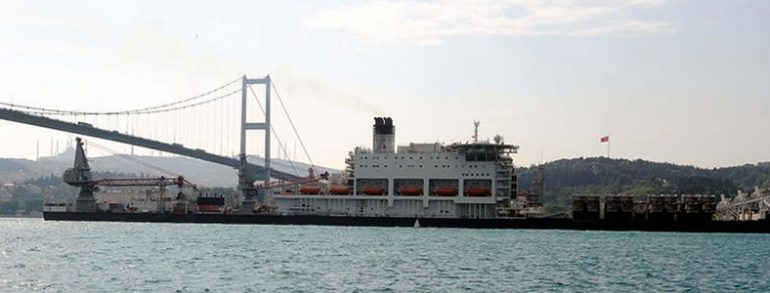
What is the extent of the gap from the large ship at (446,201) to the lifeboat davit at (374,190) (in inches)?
2.5

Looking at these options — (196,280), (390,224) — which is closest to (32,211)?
(390,224)

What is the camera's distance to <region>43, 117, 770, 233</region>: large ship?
73.8 metres

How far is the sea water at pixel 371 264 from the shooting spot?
1192 inches

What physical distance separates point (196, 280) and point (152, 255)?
A: 33.7 ft

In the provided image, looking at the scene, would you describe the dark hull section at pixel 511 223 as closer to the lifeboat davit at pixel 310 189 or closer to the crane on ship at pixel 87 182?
the lifeboat davit at pixel 310 189

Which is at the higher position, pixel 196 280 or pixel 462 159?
pixel 462 159

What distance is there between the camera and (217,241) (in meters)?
52.4

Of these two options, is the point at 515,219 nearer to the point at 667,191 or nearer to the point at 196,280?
the point at 196,280

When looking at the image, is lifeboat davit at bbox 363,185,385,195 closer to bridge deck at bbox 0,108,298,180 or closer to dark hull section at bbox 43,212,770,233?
dark hull section at bbox 43,212,770,233

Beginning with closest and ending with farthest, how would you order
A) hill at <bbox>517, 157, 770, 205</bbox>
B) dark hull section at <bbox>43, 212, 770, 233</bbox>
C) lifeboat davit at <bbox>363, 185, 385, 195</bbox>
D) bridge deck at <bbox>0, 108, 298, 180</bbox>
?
dark hull section at <bbox>43, 212, 770, 233</bbox> < lifeboat davit at <bbox>363, 185, 385, 195</bbox> < bridge deck at <bbox>0, 108, 298, 180</bbox> < hill at <bbox>517, 157, 770, 205</bbox>

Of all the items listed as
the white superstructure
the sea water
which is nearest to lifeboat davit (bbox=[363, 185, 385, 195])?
the white superstructure

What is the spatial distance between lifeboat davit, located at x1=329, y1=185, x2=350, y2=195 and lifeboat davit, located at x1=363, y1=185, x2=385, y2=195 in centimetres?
167

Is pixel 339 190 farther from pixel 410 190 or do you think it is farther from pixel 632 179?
pixel 632 179

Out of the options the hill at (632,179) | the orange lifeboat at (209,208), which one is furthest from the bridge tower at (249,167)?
the hill at (632,179)
